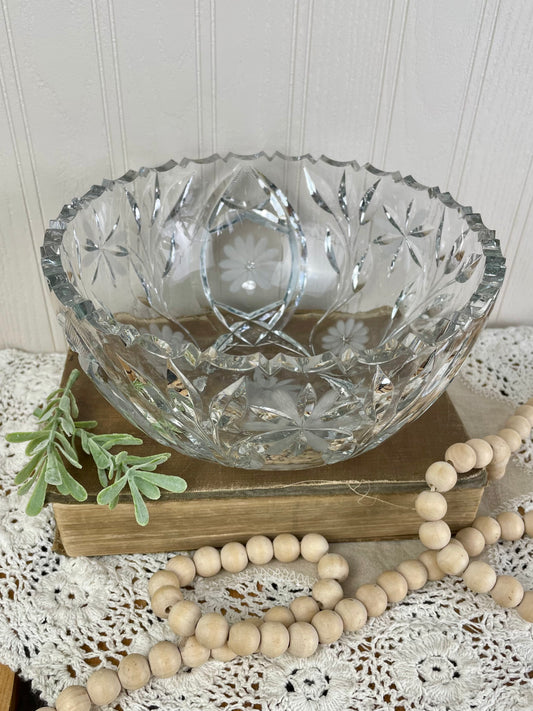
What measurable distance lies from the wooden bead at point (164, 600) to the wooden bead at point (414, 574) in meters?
0.19

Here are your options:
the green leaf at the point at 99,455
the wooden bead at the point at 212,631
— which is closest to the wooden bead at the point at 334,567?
the wooden bead at the point at 212,631

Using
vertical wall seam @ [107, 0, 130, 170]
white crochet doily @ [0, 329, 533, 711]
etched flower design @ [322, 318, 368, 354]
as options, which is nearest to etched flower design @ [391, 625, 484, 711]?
white crochet doily @ [0, 329, 533, 711]

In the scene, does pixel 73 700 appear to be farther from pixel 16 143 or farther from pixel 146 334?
pixel 16 143

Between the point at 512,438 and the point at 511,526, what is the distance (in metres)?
0.09

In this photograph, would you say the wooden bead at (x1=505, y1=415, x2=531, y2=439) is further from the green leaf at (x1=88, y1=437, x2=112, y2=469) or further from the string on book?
the green leaf at (x1=88, y1=437, x2=112, y2=469)

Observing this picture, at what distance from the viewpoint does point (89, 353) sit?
0.53m

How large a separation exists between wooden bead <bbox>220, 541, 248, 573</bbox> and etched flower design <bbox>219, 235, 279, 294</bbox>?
321 mm

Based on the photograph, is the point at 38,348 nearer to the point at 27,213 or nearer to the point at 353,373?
the point at 27,213

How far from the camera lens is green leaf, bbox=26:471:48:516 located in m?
0.54

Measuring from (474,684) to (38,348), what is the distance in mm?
631

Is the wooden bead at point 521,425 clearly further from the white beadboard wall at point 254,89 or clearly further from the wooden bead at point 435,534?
the white beadboard wall at point 254,89

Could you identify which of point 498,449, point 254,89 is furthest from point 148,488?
point 254,89

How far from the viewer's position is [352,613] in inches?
21.8

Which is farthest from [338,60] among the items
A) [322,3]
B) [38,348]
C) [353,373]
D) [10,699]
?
[10,699]
